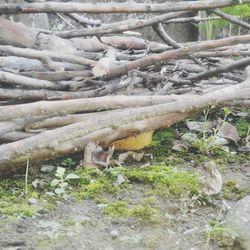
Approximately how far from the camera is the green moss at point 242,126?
7.65 ft

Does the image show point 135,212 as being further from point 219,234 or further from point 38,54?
point 38,54

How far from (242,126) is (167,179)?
77 cm

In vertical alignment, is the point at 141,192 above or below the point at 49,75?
below

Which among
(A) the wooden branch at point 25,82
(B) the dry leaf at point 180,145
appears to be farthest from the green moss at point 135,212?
(A) the wooden branch at point 25,82

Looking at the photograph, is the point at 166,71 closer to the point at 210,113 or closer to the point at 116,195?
the point at 210,113

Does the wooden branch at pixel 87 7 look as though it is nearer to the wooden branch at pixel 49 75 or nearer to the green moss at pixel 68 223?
the wooden branch at pixel 49 75

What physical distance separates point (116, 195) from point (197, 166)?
43cm

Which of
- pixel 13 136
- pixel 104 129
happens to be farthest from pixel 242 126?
pixel 13 136

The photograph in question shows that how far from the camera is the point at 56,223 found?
4.89 ft

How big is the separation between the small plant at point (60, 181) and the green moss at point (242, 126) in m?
0.93

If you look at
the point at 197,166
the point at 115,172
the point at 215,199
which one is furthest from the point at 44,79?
the point at 215,199

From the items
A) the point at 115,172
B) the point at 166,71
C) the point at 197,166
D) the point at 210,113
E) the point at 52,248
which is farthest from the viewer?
the point at 166,71

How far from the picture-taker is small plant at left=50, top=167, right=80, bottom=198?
1.70m

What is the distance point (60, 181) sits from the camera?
5.74ft
